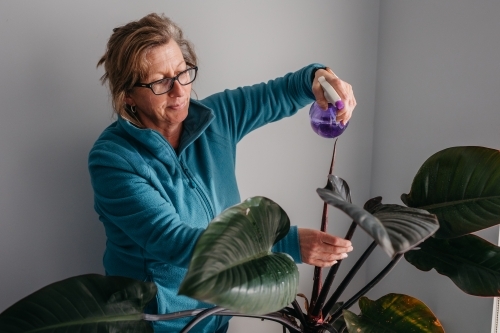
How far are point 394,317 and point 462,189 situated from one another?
0.27 m

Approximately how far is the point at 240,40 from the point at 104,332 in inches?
32.3

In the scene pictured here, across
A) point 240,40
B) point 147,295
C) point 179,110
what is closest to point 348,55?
point 240,40

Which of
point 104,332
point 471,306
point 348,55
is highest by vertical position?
point 348,55

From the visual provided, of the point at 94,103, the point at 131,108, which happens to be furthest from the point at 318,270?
the point at 94,103

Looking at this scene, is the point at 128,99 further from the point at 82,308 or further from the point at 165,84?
the point at 82,308

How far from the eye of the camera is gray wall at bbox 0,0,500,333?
1262 mm

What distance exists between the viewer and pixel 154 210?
103cm

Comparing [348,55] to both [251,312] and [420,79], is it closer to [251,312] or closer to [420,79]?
[420,79]

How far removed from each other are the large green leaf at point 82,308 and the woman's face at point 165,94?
0.35 metres

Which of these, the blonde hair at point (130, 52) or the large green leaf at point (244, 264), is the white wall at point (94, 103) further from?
the large green leaf at point (244, 264)

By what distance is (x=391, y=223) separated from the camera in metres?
0.82

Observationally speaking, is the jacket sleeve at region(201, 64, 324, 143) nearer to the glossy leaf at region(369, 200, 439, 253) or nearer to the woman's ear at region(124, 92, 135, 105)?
the woman's ear at region(124, 92, 135, 105)

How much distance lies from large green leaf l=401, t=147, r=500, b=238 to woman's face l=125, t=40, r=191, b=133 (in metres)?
0.49

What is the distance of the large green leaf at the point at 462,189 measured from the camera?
3.18ft
